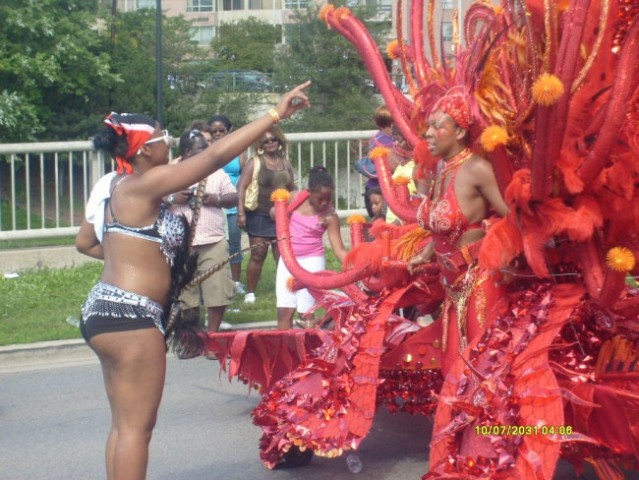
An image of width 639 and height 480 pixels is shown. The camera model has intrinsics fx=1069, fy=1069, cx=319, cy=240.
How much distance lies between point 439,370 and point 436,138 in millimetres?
1130

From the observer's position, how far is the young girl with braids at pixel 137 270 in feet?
13.3

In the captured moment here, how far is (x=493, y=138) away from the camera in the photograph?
4137 millimetres

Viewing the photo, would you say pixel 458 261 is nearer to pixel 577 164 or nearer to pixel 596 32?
pixel 577 164

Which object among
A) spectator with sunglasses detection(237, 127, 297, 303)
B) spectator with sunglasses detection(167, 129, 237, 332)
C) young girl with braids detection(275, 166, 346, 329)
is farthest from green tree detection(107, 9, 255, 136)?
young girl with braids detection(275, 166, 346, 329)

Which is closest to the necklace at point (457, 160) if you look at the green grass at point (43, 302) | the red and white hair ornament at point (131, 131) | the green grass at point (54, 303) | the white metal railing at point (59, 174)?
the red and white hair ornament at point (131, 131)

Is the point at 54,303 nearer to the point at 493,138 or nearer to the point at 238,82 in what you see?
the point at 493,138

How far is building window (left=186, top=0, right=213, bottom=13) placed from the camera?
132 feet

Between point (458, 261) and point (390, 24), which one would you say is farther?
point (390, 24)

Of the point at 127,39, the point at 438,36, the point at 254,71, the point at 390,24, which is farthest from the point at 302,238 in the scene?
the point at 254,71

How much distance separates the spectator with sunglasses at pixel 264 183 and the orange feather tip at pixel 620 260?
194 inches

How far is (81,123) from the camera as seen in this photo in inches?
880

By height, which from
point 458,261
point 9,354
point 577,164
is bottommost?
point 9,354

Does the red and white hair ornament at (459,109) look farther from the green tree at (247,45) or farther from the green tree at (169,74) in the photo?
the green tree at (247,45)
